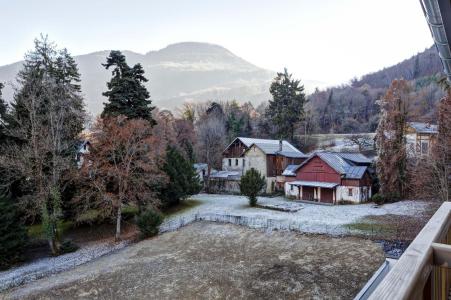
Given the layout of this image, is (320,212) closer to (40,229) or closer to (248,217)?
(248,217)

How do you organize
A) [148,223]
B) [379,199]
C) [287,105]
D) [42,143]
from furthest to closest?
[287,105], [379,199], [148,223], [42,143]

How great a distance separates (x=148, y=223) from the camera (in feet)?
75.8

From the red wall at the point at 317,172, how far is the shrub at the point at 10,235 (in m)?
26.5

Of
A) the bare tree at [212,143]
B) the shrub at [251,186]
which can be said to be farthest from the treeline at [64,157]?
the bare tree at [212,143]

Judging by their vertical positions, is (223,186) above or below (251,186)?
below

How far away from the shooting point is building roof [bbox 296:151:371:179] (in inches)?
1198

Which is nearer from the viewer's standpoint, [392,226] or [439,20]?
[439,20]

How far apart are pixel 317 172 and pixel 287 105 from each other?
21828 mm

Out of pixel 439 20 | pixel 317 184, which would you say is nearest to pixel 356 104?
pixel 317 184

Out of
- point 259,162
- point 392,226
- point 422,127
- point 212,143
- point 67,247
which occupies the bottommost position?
point 67,247

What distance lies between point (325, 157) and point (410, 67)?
75462 mm

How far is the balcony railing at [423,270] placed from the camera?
1263 millimetres

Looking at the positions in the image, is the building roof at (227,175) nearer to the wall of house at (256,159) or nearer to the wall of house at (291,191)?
the wall of house at (256,159)

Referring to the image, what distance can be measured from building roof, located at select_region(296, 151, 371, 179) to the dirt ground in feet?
41.7
